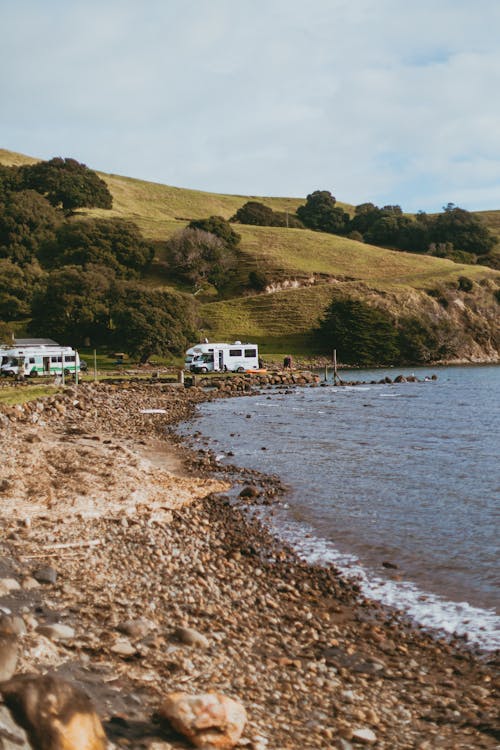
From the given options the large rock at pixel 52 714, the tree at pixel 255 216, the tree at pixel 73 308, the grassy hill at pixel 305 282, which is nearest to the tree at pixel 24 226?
the grassy hill at pixel 305 282

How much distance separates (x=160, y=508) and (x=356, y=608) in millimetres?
6396

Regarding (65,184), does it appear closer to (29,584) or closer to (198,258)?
(198,258)

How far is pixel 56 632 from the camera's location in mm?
7992

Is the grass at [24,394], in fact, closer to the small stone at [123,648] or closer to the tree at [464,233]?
the small stone at [123,648]

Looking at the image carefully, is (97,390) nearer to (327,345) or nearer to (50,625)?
(50,625)

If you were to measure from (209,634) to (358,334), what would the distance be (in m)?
90.3

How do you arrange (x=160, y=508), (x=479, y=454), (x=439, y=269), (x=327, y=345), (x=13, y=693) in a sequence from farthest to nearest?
1. (x=439, y=269)
2. (x=327, y=345)
3. (x=479, y=454)
4. (x=160, y=508)
5. (x=13, y=693)

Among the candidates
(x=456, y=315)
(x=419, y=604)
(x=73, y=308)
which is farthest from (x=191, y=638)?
(x=456, y=315)

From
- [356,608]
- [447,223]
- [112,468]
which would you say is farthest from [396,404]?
[447,223]

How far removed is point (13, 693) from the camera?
550cm

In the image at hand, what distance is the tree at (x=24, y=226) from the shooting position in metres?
118

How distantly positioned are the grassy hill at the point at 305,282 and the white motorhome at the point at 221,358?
23.1 meters

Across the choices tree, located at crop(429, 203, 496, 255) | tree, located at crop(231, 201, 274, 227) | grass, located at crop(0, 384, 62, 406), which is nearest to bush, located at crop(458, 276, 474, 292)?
tree, located at crop(429, 203, 496, 255)

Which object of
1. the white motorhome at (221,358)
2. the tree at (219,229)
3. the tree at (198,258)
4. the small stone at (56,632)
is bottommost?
the small stone at (56,632)
